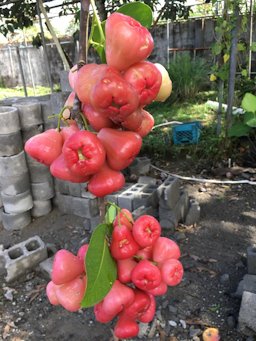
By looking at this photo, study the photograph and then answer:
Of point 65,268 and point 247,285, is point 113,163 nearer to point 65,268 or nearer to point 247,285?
point 65,268

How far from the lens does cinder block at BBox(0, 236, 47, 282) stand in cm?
255

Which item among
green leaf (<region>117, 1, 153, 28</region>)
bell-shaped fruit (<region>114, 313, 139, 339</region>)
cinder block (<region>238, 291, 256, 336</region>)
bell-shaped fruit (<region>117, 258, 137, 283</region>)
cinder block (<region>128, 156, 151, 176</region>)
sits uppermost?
green leaf (<region>117, 1, 153, 28</region>)

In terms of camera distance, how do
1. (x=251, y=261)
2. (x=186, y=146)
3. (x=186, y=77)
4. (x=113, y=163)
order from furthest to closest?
(x=186, y=77) < (x=186, y=146) < (x=251, y=261) < (x=113, y=163)

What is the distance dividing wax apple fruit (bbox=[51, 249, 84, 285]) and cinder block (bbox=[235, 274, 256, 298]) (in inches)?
66.8

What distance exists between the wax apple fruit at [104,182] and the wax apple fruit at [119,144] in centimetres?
2

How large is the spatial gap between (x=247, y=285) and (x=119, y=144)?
1907 mm

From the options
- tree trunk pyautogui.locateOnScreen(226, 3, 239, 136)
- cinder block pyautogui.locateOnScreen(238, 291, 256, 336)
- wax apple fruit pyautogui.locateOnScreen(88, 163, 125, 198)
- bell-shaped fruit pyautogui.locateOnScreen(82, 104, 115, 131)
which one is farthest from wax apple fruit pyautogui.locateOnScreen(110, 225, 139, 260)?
tree trunk pyautogui.locateOnScreen(226, 3, 239, 136)

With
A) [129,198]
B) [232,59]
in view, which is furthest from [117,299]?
[232,59]

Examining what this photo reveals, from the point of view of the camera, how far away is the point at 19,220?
318cm

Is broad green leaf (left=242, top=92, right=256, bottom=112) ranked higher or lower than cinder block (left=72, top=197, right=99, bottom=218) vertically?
higher

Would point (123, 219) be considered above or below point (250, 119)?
above

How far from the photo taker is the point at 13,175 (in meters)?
3.04

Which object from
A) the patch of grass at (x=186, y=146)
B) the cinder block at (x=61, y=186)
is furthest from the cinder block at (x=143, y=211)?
the patch of grass at (x=186, y=146)

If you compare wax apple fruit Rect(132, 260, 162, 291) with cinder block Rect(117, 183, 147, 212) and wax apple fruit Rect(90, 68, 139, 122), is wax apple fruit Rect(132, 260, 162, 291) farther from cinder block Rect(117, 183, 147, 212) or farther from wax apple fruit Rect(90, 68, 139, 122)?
Answer: cinder block Rect(117, 183, 147, 212)
